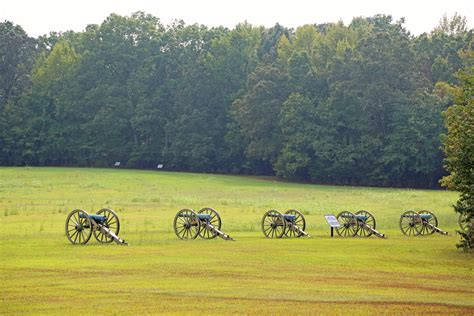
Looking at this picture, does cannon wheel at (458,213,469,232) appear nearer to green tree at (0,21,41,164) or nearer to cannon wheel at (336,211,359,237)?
cannon wheel at (336,211,359,237)

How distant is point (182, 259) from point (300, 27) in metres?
84.8

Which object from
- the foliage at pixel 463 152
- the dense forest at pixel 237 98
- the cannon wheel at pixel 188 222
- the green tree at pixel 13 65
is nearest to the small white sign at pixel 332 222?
the foliage at pixel 463 152

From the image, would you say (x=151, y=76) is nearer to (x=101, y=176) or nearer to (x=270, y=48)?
(x=270, y=48)

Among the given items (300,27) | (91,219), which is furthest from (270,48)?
(91,219)

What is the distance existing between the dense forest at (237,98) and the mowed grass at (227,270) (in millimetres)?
40365

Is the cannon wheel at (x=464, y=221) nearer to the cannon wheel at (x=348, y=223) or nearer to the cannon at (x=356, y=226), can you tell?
the cannon at (x=356, y=226)

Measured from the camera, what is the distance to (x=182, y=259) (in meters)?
24.7

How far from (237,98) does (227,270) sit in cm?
8123

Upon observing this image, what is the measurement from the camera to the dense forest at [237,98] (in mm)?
85125

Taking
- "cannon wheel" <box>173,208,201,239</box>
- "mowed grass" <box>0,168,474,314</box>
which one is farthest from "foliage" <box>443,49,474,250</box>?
"cannon wheel" <box>173,208,201,239</box>

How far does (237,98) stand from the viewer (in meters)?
103

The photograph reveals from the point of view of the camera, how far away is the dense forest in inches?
3351

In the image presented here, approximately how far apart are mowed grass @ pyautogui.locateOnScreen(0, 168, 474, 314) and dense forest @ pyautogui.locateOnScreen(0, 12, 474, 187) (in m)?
40.4

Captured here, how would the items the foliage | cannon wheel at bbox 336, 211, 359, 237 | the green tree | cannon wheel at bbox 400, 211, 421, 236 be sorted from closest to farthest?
1. the foliage
2. cannon wheel at bbox 336, 211, 359, 237
3. cannon wheel at bbox 400, 211, 421, 236
4. the green tree
